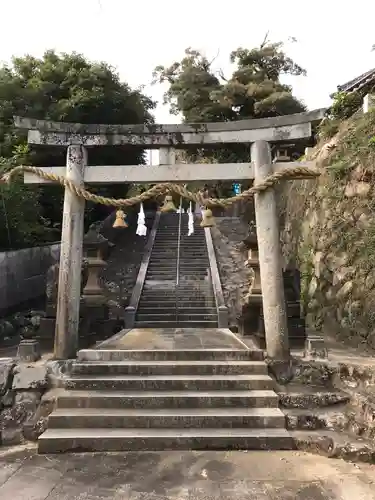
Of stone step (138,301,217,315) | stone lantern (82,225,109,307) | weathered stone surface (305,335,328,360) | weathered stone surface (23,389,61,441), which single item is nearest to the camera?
weathered stone surface (23,389,61,441)

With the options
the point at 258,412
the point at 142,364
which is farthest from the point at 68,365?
the point at 258,412

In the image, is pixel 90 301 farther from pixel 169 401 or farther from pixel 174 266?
pixel 174 266

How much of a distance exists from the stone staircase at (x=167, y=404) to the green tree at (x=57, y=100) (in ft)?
28.7

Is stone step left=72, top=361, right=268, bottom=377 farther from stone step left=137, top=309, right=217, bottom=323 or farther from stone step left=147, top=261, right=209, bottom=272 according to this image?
stone step left=147, top=261, right=209, bottom=272

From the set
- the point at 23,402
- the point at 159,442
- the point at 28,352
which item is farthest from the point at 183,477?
the point at 28,352

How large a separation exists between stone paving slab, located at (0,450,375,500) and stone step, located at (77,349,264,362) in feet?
5.80

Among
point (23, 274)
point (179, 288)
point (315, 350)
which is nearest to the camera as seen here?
point (315, 350)

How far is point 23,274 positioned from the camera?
42.1 feet

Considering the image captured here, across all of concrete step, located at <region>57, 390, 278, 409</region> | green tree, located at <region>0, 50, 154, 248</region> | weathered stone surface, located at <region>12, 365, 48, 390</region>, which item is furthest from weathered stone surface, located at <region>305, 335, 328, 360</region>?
green tree, located at <region>0, 50, 154, 248</region>

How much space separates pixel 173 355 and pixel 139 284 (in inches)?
261

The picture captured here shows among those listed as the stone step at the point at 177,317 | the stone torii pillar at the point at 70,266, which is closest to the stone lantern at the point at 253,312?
the stone step at the point at 177,317

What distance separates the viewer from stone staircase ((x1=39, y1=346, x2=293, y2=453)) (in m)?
5.30

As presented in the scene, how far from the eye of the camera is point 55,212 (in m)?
16.7

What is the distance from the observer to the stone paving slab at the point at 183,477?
4227 millimetres
